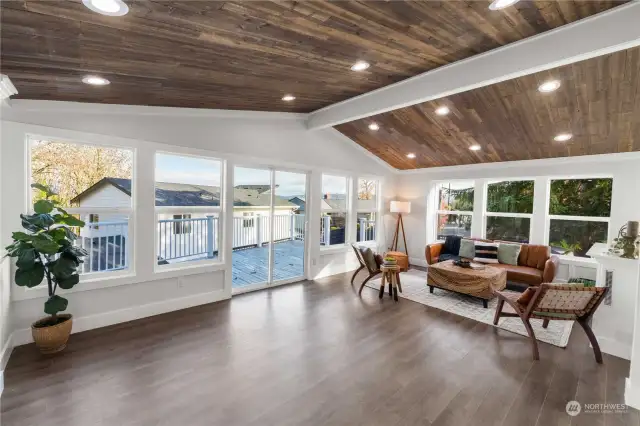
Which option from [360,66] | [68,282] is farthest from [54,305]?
[360,66]

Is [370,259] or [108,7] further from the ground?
[108,7]

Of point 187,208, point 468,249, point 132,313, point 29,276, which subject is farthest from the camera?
point 468,249

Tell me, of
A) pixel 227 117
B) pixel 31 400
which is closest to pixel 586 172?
pixel 227 117

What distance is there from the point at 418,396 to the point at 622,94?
13.0ft

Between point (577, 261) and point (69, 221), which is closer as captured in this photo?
point (69, 221)

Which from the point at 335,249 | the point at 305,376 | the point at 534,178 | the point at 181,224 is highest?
the point at 534,178

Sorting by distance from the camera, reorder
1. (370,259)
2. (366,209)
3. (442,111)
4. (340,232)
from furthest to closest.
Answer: (366,209) → (340,232) → (370,259) → (442,111)

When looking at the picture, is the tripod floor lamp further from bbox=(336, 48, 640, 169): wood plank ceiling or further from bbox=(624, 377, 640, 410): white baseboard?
bbox=(624, 377, 640, 410): white baseboard

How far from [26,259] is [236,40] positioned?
2684 millimetres

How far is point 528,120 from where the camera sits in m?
4.23

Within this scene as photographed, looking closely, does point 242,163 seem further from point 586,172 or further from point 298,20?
point 586,172

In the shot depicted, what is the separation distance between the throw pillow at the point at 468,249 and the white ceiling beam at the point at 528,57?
356 centimetres

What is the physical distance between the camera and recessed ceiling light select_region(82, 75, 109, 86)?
2.53m

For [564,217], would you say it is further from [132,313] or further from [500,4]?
[132,313]
